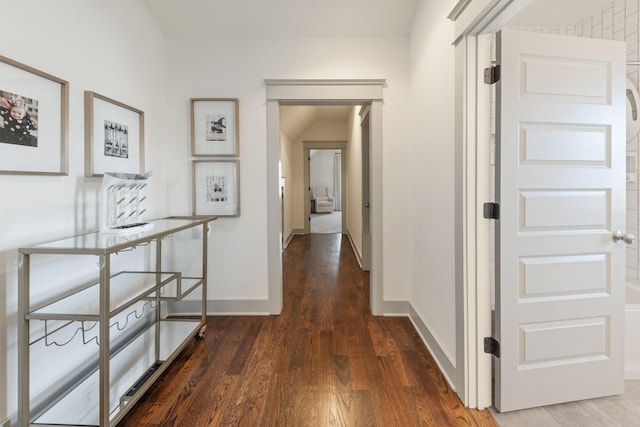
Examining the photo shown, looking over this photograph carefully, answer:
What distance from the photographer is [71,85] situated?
5.38 ft

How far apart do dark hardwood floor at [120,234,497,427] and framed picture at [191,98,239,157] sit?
4.68 ft

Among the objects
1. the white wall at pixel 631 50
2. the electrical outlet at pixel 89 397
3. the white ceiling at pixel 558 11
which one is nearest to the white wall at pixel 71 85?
the electrical outlet at pixel 89 397

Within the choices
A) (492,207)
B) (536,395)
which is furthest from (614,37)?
(536,395)

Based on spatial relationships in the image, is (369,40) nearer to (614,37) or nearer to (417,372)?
(614,37)

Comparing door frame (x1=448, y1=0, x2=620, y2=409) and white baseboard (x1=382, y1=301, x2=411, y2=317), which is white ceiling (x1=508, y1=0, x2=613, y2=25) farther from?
white baseboard (x1=382, y1=301, x2=411, y2=317)

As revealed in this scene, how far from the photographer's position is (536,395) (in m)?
1.51

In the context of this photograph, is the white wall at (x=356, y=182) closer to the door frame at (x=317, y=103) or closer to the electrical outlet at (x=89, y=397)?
the door frame at (x=317, y=103)

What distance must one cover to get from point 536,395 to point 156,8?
3469 mm

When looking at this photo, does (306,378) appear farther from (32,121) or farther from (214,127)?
(214,127)

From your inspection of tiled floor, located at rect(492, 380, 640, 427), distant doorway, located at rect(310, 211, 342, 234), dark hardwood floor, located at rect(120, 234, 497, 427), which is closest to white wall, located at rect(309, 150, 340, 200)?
distant doorway, located at rect(310, 211, 342, 234)

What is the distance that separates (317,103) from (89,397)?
2.46 m

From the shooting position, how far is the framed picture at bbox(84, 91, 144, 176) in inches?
68.6

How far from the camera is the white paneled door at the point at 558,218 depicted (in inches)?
57.6

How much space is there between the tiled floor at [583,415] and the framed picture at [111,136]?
2521 mm
